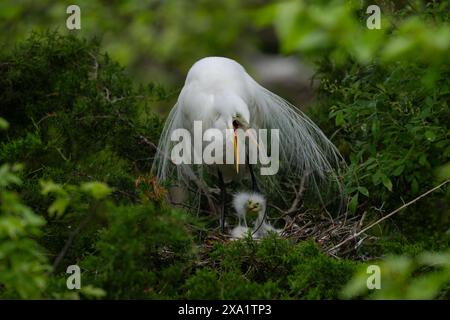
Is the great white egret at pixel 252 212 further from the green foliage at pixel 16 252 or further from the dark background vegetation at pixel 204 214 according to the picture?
the green foliage at pixel 16 252

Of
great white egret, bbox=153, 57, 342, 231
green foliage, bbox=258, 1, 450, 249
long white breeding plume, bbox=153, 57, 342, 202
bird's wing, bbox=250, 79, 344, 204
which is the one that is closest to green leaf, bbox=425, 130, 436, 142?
green foliage, bbox=258, 1, 450, 249

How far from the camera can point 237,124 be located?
12.4ft

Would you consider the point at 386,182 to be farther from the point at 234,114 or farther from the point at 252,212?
the point at 252,212

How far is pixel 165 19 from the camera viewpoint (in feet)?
28.6

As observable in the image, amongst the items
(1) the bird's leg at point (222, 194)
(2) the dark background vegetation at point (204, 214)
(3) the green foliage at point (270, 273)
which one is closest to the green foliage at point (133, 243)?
(2) the dark background vegetation at point (204, 214)

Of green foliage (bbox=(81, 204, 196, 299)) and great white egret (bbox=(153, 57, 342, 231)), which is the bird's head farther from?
green foliage (bbox=(81, 204, 196, 299))

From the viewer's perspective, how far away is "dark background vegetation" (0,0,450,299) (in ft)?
6.23

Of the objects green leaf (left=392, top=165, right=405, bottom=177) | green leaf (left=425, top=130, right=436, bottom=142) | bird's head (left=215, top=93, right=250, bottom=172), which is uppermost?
bird's head (left=215, top=93, right=250, bottom=172)

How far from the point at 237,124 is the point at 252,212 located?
0.58m

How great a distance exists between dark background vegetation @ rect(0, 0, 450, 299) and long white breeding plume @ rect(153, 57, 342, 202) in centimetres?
13

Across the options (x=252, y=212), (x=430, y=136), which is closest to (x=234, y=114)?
(x=252, y=212)

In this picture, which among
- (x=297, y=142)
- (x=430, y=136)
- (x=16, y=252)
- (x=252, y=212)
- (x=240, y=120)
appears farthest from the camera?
(x=297, y=142)

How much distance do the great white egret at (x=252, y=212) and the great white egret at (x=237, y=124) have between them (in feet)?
0.47

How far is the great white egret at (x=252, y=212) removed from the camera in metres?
3.92
